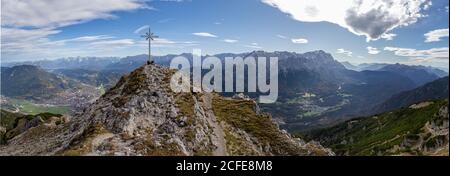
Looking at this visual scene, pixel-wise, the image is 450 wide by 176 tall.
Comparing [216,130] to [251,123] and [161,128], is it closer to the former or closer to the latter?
[251,123]

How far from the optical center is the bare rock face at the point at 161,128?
82312mm

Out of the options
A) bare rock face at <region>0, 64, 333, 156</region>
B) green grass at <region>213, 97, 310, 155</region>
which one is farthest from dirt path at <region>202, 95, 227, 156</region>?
green grass at <region>213, 97, 310, 155</region>

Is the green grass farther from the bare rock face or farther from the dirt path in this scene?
the dirt path

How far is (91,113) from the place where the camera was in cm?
10219

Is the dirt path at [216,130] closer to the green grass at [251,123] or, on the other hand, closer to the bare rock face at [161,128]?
the bare rock face at [161,128]

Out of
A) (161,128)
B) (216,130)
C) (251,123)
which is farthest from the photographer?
(251,123)

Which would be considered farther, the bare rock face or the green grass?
the green grass

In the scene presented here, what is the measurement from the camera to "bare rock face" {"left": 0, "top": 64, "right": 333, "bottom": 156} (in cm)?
8231

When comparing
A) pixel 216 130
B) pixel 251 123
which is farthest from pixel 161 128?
pixel 251 123

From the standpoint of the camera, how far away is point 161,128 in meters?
92.2

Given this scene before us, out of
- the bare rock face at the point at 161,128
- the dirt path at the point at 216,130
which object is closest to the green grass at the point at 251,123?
the bare rock face at the point at 161,128
